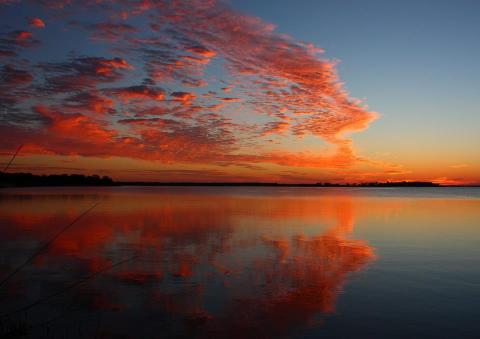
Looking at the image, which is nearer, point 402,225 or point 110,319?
point 110,319

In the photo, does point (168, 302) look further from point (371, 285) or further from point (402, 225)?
point (402, 225)

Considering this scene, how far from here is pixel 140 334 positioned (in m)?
8.92

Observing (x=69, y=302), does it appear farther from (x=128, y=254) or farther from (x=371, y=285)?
(x=371, y=285)

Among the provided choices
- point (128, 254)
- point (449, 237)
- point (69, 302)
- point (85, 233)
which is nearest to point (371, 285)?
point (69, 302)

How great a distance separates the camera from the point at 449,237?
25359 mm

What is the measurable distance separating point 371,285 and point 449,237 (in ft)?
48.2

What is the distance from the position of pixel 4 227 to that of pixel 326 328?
75.8ft

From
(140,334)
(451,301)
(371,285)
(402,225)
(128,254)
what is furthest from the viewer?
(402,225)

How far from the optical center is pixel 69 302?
10.9 meters

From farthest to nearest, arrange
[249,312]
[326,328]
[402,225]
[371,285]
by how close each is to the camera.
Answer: [402,225] < [371,285] < [249,312] < [326,328]

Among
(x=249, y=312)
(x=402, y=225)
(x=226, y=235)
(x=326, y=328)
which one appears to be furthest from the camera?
(x=402, y=225)

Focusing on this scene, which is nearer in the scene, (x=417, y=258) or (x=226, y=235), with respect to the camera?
(x=417, y=258)

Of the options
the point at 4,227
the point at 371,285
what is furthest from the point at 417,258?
the point at 4,227

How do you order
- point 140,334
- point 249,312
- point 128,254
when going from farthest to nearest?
1. point 128,254
2. point 249,312
3. point 140,334
